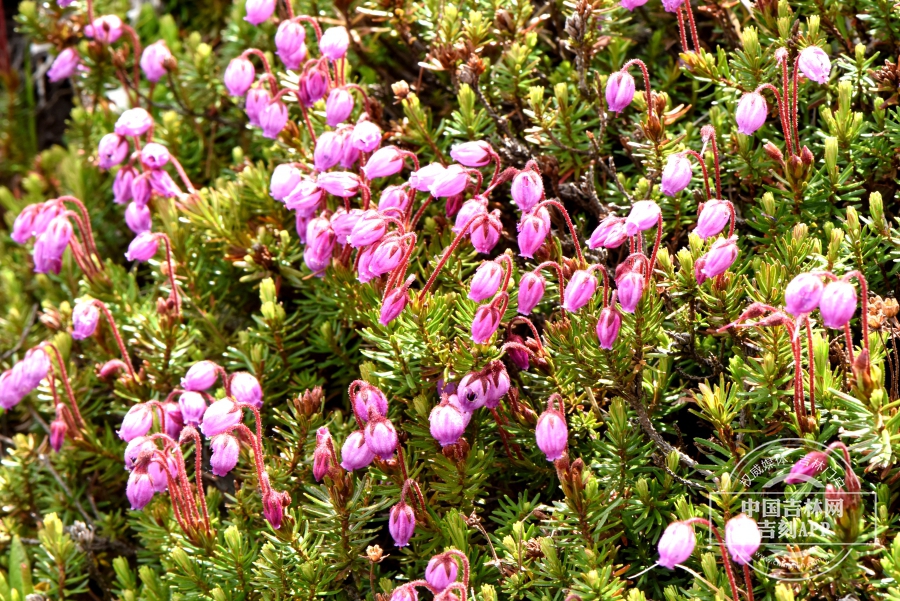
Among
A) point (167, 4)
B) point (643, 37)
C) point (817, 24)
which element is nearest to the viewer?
point (817, 24)

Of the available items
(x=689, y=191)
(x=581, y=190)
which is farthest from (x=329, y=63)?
(x=689, y=191)

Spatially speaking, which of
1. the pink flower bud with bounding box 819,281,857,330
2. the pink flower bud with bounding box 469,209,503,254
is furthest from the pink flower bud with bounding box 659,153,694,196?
the pink flower bud with bounding box 819,281,857,330

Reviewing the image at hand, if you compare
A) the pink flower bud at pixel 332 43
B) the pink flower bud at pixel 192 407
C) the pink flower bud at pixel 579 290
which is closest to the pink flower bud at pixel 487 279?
the pink flower bud at pixel 579 290

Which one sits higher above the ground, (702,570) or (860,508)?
(860,508)

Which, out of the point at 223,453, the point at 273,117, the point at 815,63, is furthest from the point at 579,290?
the point at 273,117

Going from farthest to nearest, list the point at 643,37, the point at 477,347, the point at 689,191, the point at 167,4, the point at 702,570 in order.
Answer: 1. the point at 167,4
2. the point at 643,37
3. the point at 689,191
4. the point at 477,347
5. the point at 702,570

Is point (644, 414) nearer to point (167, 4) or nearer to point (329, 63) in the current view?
point (329, 63)
